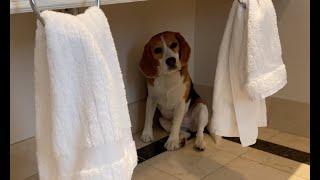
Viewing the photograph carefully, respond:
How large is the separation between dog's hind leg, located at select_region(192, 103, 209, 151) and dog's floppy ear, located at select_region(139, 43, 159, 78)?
29cm

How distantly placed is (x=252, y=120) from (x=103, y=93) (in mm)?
643

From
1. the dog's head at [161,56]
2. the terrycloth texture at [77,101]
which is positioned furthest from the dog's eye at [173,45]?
the terrycloth texture at [77,101]

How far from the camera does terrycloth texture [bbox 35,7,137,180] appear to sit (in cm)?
57

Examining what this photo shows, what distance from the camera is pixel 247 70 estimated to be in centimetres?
97

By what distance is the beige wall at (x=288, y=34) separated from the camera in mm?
1467

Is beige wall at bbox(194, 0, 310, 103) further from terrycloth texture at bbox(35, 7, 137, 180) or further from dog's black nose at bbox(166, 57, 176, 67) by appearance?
terrycloth texture at bbox(35, 7, 137, 180)

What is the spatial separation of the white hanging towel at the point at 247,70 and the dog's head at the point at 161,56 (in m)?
0.39

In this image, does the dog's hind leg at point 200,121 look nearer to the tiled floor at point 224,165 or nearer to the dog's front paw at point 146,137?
the tiled floor at point 224,165

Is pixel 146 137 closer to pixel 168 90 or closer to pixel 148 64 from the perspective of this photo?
pixel 168 90

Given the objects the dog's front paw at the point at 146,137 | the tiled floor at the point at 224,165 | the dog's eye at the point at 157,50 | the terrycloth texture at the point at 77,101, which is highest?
the dog's eye at the point at 157,50

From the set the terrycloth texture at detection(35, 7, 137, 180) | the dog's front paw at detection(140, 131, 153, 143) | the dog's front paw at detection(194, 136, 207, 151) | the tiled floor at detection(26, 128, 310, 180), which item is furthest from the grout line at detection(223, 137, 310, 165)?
the terrycloth texture at detection(35, 7, 137, 180)

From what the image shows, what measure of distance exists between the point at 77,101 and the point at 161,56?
88 cm

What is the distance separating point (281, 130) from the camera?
1.64m

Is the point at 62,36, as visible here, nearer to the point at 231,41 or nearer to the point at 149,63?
the point at 231,41
